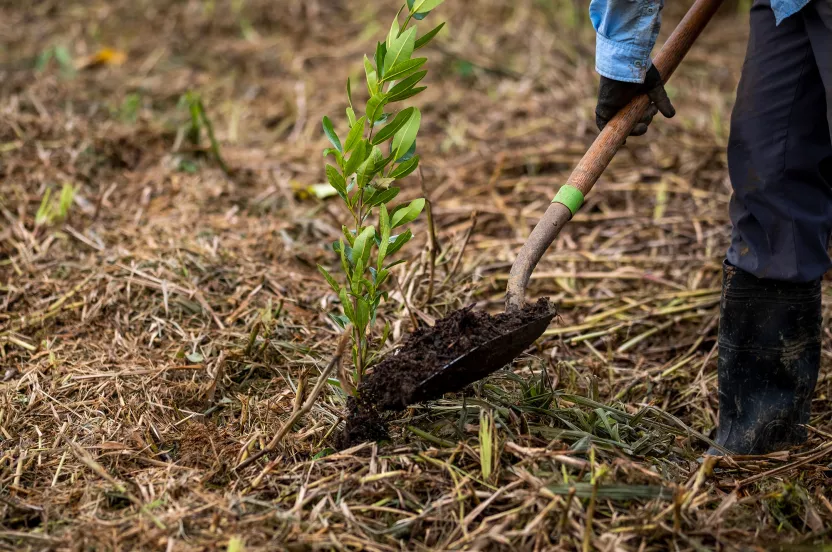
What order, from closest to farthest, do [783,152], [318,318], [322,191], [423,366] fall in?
[423,366]
[783,152]
[318,318]
[322,191]

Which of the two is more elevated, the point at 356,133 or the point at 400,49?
the point at 400,49

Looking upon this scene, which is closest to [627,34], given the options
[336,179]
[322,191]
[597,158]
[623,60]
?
[623,60]

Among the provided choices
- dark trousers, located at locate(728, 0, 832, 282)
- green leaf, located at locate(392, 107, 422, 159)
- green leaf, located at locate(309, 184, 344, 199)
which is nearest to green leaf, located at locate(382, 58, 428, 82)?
green leaf, located at locate(392, 107, 422, 159)

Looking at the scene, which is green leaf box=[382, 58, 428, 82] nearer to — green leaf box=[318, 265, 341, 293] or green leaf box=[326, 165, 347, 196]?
green leaf box=[326, 165, 347, 196]

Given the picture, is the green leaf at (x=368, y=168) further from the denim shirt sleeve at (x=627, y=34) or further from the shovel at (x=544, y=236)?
the denim shirt sleeve at (x=627, y=34)

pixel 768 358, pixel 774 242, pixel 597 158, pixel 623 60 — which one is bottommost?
pixel 768 358

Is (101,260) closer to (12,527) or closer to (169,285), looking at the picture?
(169,285)

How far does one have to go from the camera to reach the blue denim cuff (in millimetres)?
2248

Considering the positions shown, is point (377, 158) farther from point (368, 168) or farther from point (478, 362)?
point (478, 362)

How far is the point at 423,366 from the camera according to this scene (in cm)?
197

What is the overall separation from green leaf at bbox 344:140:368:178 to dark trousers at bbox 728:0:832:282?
1.11m

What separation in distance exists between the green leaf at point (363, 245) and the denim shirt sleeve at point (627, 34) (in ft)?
2.81

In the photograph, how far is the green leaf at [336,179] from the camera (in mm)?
2002

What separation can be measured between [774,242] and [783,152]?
0.83 ft
